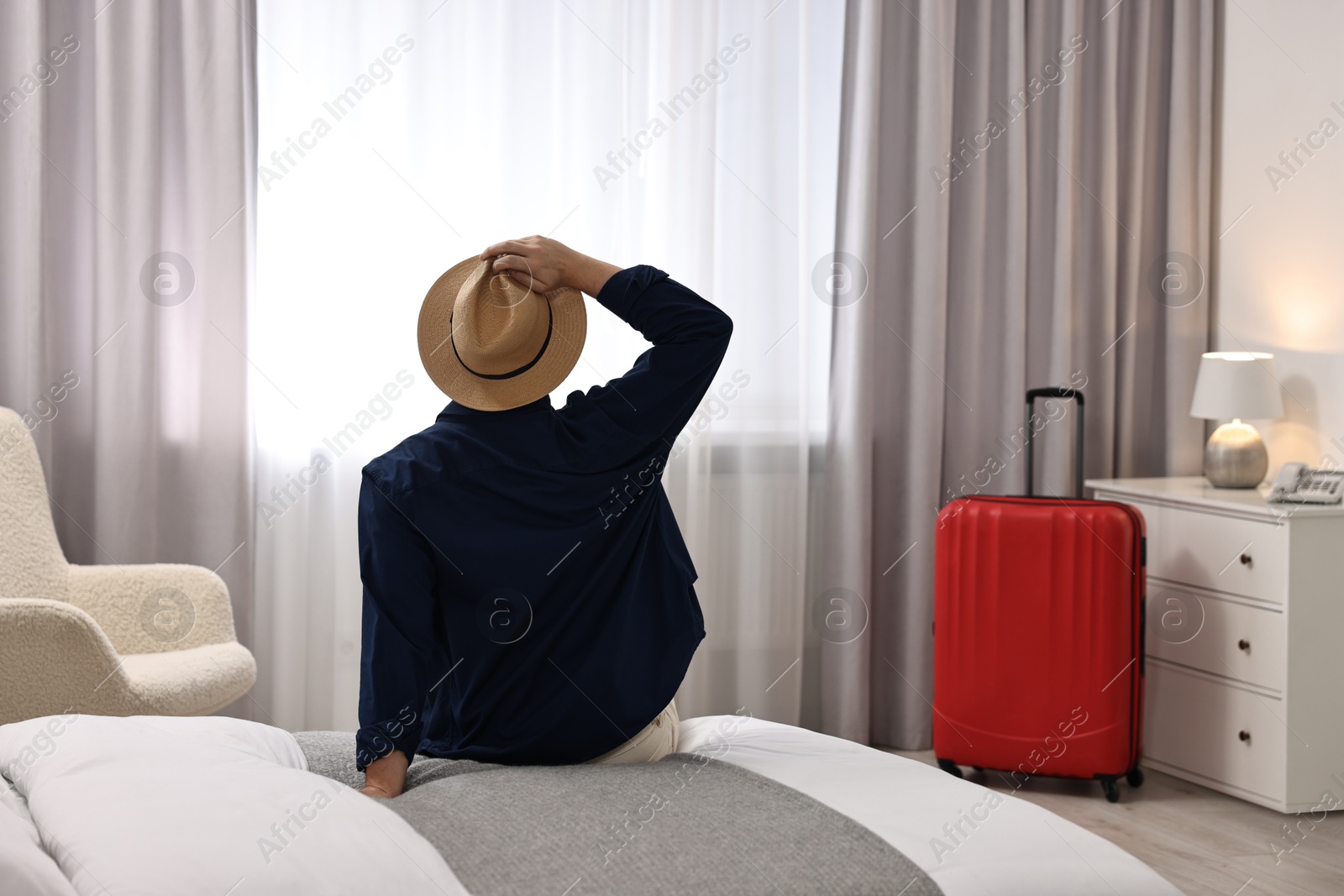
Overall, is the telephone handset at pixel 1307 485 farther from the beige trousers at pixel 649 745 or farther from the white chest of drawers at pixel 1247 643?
the beige trousers at pixel 649 745

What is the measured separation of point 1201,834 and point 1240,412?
1125 mm

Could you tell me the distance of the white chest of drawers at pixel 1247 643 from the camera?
2.56m

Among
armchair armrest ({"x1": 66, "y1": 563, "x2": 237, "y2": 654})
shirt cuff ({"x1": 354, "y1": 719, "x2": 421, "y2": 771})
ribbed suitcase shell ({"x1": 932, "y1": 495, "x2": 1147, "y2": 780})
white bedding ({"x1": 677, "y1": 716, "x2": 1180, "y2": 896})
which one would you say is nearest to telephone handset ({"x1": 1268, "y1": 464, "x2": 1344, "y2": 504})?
ribbed suitcase shell ({"x1": 932, "y1": 495, "x2": 1147, "y2": 780})

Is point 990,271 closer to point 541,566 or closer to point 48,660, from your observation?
point 541,566

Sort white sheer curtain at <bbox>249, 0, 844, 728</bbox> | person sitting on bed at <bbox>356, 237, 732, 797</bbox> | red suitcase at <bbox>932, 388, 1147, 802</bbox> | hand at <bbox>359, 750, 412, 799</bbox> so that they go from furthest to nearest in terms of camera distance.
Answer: white sheer curtain at <bbox>249, 0, 844, 728</bbox>, red suitcase at <bbox>932, 388, 1147, 802</bbox>, person sitting on bed at <bbox>356, 237, 732, 797</bbox>, hand at <bbox>359, 750, 412, 799</bbox>

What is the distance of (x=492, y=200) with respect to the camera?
300 cm

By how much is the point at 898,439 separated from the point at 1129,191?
1.08 m

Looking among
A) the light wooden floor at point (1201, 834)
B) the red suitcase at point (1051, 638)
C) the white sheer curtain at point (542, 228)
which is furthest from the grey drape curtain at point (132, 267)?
the light wooden floor at point (1201, 834)

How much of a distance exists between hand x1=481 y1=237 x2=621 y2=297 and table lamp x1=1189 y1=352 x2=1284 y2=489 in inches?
88.1

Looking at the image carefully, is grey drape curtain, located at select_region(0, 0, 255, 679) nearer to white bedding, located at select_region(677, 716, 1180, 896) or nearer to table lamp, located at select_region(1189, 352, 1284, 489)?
white bedding, located at select_region(677, 716, 1180, 896)

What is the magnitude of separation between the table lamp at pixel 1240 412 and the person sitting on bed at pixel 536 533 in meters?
2.13

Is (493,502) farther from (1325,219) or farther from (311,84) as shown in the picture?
(1325,219)

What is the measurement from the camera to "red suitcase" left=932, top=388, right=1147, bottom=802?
271 centimetres

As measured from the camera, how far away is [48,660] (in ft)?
6.68
